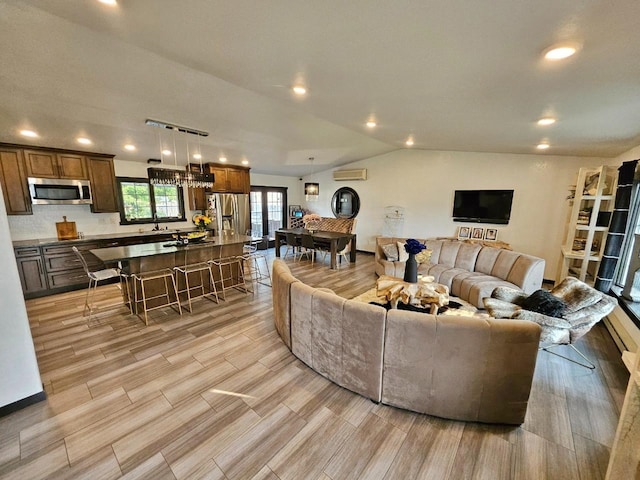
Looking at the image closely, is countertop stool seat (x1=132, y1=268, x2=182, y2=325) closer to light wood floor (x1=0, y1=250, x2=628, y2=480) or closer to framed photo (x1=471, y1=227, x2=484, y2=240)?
light wood floor (x1=0, y1=250, x2=628, y2=480)

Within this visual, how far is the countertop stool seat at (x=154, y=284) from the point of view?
3.45m

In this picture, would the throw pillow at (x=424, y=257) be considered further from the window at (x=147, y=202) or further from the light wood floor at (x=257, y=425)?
the window at (x=147, y=202)

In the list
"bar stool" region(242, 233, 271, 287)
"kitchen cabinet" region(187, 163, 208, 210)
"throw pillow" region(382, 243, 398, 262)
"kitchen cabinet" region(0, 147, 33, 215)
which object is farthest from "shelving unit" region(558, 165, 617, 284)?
"kitchen cabinet" region(0, 147, 33, 215)

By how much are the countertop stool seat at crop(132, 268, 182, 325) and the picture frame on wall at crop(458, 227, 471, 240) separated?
19.8 ft

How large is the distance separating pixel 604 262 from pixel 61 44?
6184mm

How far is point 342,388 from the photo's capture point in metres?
2.28

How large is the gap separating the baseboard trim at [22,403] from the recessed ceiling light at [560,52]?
14.5 ft

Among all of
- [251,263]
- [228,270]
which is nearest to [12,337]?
[228,270]

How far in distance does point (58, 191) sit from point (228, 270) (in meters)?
3.12

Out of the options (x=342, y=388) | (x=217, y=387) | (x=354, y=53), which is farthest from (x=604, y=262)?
(x=217, y=387)

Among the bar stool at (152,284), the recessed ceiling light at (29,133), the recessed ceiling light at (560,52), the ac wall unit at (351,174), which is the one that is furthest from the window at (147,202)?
the recessed ceiling light at (560,52)

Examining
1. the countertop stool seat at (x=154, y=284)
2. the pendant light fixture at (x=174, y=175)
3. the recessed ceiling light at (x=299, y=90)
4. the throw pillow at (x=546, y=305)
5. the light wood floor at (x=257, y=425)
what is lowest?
the light wood floor at (x=257, y=425)

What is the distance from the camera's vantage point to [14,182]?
388 centimetres

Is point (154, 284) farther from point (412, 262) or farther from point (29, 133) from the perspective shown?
point (412, 262)
